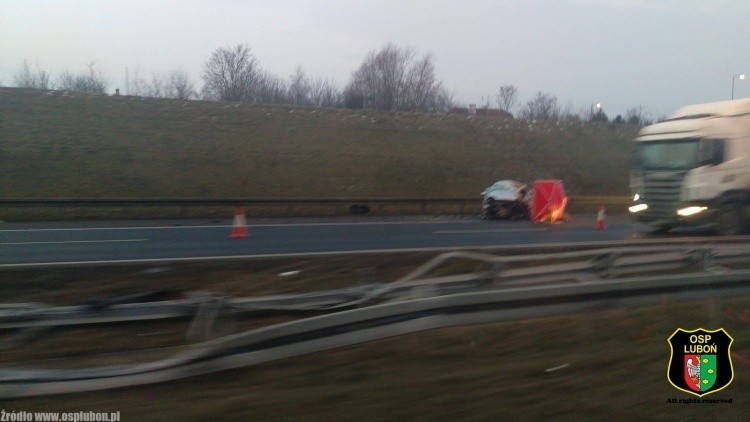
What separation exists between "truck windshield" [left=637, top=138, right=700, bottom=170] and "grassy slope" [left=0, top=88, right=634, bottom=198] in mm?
14011

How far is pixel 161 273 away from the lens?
34.9 ft

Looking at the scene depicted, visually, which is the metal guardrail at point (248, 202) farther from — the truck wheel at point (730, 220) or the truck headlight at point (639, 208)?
the truck wheel at point (730, 220)

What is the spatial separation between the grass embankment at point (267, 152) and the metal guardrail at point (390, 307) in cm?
2001

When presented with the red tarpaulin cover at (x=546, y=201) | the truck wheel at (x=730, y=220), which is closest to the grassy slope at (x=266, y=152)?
the red tarpaulin cover at (x=546, y=201)

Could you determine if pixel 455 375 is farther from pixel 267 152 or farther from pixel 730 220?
pixel 267 152

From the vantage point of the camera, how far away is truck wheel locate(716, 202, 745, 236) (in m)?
16.9

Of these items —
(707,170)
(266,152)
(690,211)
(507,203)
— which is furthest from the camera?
(266,152)

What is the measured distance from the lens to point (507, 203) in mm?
24031

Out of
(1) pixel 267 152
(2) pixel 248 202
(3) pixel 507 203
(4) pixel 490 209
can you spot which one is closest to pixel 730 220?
(3) pixel 507 203

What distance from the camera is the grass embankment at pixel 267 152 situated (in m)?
27.6

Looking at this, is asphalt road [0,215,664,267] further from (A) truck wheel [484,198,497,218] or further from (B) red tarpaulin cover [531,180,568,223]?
(A) truck wheel [484,198,497,218]

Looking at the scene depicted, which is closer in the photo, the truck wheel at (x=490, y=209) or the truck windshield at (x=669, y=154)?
the truck windshield at (x=669, y=154)

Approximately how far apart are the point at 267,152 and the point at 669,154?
1946 centimetres

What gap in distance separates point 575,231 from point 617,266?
10.7 m
